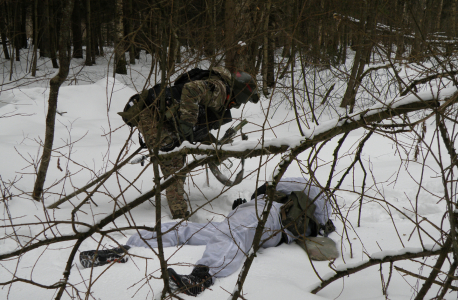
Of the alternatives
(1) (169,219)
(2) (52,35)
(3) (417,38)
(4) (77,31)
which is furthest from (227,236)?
(4) (77,31)

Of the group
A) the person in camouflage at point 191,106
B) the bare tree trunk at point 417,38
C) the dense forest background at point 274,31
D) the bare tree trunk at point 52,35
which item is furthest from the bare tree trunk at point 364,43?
the bare tree trunk at point 52,35

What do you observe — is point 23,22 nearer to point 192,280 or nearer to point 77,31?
point 77,31

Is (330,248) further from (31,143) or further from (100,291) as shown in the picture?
(31,143)

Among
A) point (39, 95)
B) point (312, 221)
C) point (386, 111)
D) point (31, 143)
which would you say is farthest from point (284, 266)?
point (39, 95)

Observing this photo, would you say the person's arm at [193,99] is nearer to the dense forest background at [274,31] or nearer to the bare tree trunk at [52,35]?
the dense forest background at [274,31]

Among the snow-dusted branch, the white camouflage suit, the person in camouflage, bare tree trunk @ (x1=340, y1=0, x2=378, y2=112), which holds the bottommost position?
the white camouflage suit

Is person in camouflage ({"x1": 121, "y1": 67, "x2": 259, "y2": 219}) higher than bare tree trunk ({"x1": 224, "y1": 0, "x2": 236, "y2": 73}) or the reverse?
the reverse

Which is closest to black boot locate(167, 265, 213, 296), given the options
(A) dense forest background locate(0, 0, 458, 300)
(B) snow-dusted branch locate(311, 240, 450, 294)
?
(A) dense forest background locate(0, 0, 458, 300)

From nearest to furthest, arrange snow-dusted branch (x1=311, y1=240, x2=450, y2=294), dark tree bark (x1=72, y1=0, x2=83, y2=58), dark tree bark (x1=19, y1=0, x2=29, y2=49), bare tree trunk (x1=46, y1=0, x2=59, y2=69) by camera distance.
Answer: snow-dusted branch (x1=311, y1=240, x2=450, y2=294), bare tree trunk (x1=46, y1=0, x2=59, y2=69), dark tree bark (x1=19, y1=0, x2=29, y2=49), dark tree bark (x1=72, y1=0, x2=83, y2=58)

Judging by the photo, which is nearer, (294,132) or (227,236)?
(227,236)

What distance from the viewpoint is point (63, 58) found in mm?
3213

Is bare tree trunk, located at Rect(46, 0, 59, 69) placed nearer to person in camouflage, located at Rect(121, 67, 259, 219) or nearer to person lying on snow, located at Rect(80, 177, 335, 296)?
person in camouflage, located at Rect(121, 67, 259, 219)

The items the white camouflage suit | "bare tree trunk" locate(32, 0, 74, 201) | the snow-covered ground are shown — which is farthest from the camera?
"bare tree trunk" locate(32, 0, 74, 201)

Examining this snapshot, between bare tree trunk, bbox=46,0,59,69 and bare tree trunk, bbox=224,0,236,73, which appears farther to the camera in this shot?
bare tree trunk, bbox=46,0,59,69
